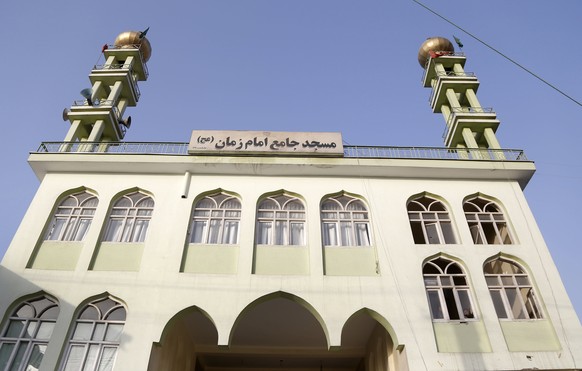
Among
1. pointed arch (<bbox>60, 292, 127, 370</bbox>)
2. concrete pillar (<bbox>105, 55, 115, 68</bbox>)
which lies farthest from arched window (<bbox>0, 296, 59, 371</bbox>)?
concrete pillar (<bbox>105, 55, 115, 68</bbox>)

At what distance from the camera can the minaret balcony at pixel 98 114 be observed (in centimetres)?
1419

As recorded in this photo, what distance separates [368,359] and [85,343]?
22.1 feet

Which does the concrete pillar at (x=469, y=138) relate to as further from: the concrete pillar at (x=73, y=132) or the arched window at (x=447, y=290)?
the concrete pillar at (x=73, y=132)

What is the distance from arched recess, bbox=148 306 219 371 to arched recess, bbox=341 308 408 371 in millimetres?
3337

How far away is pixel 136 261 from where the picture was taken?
9.55 meters

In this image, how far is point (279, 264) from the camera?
9.59 m

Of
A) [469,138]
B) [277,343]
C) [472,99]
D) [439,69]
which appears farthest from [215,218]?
[439,69]

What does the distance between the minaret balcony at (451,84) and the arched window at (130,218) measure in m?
11.1

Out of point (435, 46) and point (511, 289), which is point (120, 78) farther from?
point (511, 289)

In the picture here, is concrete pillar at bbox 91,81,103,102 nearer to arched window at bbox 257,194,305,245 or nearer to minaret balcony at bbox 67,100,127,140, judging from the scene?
minaret balcony at bbox 67,100,127,140

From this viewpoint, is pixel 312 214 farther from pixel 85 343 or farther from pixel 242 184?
pixel 85 343

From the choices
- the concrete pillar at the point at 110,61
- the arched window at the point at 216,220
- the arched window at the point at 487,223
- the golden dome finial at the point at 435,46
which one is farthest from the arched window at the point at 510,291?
the concrete pillar at the point at 110,61

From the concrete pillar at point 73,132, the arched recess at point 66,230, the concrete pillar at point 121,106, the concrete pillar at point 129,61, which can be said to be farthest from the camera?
the concrete pillar at point 129,61

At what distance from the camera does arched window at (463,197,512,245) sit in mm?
10500
